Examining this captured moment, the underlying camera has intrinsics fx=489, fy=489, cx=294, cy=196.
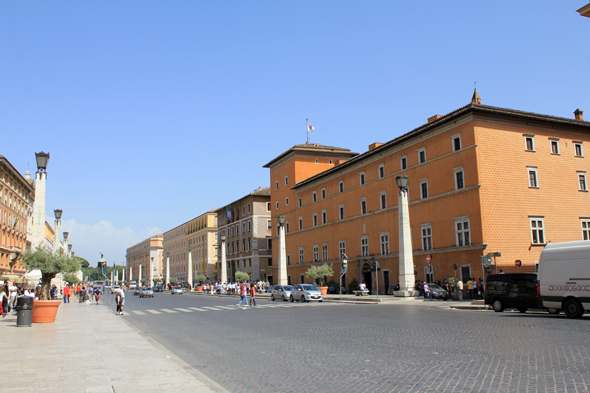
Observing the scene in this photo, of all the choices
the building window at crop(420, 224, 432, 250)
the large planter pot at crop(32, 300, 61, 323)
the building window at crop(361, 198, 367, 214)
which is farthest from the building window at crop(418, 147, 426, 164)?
the large planter pot at crop(32, 300, 61, 323)

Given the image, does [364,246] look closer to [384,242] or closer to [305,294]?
[384,242]

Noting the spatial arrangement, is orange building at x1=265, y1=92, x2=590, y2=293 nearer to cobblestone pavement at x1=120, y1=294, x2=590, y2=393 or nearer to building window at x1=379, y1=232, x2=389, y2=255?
building window at x1=379, y1=232, x2=389, y2=255

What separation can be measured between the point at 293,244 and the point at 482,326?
5313 cm

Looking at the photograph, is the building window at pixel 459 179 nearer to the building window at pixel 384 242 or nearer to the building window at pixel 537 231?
the building window at pixel 537 231

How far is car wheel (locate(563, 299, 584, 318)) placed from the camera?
1838 cm

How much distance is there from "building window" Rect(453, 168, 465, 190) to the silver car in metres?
13.9

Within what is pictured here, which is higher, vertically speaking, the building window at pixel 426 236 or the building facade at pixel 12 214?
the building facade at pixel 12 214

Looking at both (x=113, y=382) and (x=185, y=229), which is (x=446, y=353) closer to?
(x=113, y=382)

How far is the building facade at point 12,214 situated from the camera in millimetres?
57375

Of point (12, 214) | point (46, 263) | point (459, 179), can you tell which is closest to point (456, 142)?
point (459, 179)

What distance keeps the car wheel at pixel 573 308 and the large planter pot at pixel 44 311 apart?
2059cm

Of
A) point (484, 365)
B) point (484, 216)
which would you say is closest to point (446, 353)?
point (484, 365)

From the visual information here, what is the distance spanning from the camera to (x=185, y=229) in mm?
129250

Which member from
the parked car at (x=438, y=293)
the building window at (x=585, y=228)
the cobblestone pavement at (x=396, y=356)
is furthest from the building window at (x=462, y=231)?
the cobblestone pavement at (x=396, y=356)
